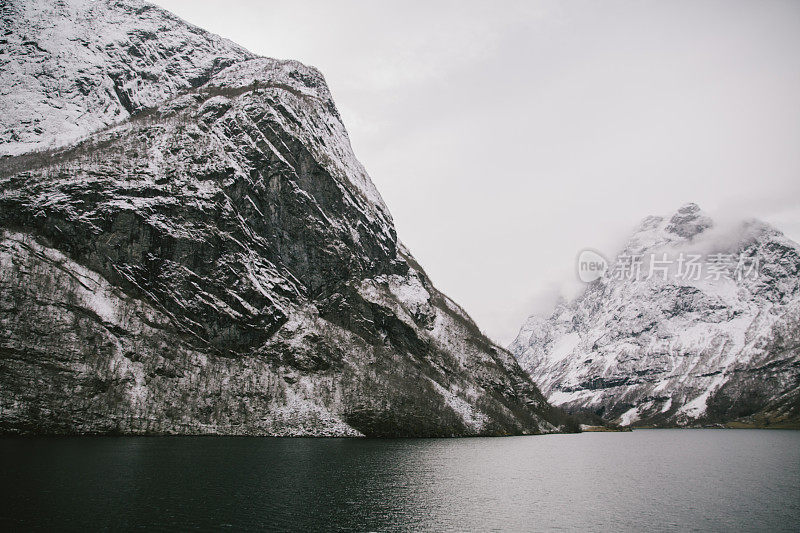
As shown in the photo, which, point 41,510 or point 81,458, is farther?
point 81,458

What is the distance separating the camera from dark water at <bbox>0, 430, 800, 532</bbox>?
46.0 meters

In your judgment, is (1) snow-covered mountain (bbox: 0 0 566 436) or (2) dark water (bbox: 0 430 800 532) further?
(1) snow-covered mountain (bbox: 0 0 566 436)

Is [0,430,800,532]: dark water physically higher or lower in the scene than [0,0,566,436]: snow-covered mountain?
lower

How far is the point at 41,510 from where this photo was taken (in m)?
42.9

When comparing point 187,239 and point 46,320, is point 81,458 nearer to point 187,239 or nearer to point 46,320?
point 46,320

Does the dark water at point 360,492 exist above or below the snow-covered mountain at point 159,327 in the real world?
below

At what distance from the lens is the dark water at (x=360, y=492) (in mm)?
46031

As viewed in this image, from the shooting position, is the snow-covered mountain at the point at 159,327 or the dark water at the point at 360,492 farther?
the snow-covered mountain at the point at 159,327

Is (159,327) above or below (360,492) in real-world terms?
above

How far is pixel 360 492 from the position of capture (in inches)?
2392

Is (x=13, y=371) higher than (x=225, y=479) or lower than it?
higher

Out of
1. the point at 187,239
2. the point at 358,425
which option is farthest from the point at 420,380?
the point at 187,239

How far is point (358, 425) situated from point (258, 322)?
56.7 metres

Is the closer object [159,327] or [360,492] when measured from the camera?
[360,492]
